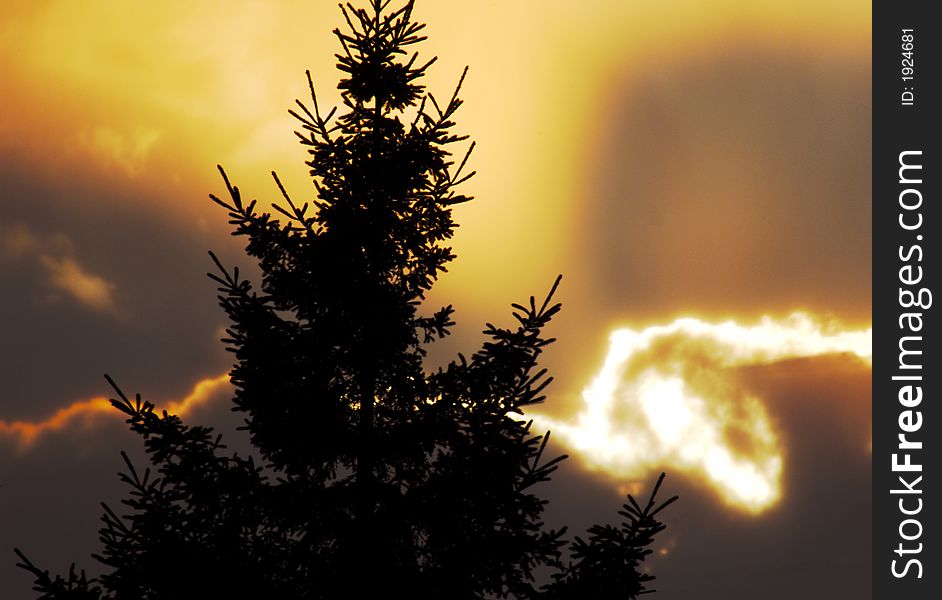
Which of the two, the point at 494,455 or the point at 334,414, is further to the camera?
the point at 334,414

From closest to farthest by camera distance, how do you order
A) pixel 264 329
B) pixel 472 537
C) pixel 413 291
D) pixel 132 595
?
pixel 132 595 → pixel 472 537 → pixel 264 329 → pixel 413 291

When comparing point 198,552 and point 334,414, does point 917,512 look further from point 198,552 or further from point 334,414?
point 198,552

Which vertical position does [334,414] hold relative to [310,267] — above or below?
below

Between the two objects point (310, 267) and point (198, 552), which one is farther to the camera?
point (310, 267)

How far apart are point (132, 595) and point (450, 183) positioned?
22.4 ft

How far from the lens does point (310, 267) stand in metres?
12.2

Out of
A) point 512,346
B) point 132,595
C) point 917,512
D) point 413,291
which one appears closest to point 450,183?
point 413,291

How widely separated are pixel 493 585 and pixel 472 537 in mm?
780

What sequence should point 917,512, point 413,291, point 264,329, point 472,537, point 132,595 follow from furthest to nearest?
point 917,512
point 413,291
point 264,329
point 472,537
point 132,595

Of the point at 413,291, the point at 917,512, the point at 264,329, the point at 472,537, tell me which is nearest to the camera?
the point at 472,537

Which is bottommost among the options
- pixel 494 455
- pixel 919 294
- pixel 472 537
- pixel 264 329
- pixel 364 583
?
pixel 364 583

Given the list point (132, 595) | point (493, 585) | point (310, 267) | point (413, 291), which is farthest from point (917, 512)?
point (132, 595)

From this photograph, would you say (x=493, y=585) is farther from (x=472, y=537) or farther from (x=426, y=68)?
(x=426, y=68)

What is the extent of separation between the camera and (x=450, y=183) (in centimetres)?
1309
